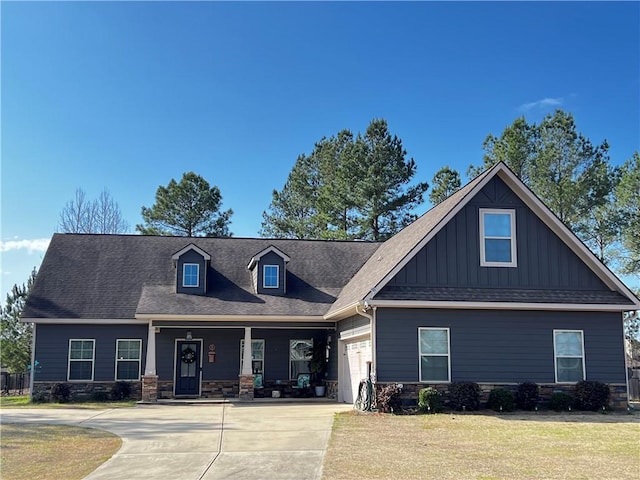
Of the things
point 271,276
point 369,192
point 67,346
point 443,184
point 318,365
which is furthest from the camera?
point 443,184

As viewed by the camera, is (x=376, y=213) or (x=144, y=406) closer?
(x=144, y=406)

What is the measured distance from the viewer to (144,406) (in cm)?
1905

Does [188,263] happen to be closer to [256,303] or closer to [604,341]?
[256,303]

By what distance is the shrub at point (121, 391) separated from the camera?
69.8 feet

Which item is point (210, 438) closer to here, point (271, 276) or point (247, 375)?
point (247, 375)

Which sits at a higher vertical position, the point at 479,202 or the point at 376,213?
the point at 376,213

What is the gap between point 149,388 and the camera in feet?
64.9

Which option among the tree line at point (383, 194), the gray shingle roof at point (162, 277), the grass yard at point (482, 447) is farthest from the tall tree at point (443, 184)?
the grass yard at point (482, 447)

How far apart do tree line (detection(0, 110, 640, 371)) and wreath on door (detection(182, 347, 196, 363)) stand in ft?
35.6

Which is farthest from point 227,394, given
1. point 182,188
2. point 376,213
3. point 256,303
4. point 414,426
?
point 182,188

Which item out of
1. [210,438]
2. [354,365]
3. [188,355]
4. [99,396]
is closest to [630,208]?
[354,365]

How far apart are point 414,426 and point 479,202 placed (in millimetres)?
7143

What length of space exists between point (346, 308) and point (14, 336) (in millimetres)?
18796

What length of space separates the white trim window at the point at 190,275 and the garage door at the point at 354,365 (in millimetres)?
6083
